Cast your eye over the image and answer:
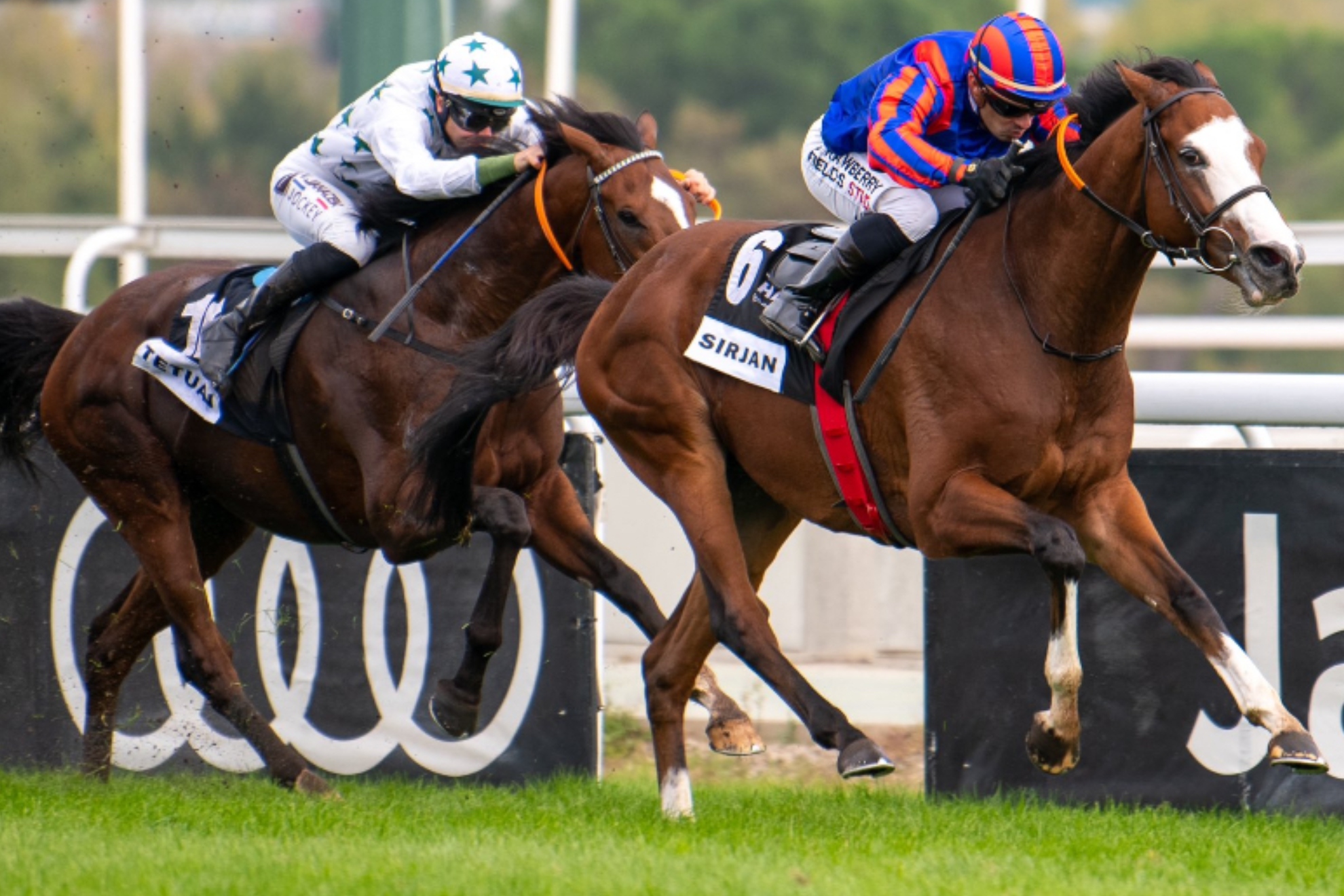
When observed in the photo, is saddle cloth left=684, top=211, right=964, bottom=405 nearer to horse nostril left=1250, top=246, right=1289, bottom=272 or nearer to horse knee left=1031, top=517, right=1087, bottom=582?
horse knee left=1031, top=517, right=1087, bottom=582

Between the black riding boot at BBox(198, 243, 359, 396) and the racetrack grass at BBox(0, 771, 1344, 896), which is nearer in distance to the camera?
the racetrack grass at BBox(0, 771, 1344, 896)

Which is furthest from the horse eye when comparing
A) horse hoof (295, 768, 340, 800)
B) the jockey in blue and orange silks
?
horse hoof (295, 768, 340, 800)

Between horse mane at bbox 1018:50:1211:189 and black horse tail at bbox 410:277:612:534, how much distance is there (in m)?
1.39

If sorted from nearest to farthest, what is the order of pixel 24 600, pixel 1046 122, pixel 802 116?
pixel 1046 122, pixel 24 600, pixel 802 116

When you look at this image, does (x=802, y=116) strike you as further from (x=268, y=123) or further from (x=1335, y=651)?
(x=1335, y=651)

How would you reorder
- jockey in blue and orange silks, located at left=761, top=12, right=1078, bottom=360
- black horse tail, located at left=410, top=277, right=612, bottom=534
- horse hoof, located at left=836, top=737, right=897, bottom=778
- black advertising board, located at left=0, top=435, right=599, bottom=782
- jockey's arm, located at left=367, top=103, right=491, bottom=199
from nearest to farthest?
1. horse hoof, located at left=836, top=737, right=897, bottom=778
2. jockey in blue and orange silks, located at left=761, top=12, right=1078, bottom=360
3. black horse tail, located at left=410, top=277, right=612, bottom=534
4. jockey's arm, located at left=367, top=103, right=491, bottom=199
5. black advertising board, located at left=0, top=435, right=599, bottom=782

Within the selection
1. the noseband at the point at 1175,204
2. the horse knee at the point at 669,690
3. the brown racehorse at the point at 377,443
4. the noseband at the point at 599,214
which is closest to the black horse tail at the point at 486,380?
the brown racehorse at the point at 377,443

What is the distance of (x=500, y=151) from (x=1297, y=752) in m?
2.98

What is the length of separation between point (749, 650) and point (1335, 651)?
1.76 m

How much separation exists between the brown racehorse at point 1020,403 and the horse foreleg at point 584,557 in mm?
276

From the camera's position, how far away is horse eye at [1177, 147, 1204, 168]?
4.54 meters

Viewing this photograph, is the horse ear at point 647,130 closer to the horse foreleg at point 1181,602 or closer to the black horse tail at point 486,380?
the black horse tail at point 486,380

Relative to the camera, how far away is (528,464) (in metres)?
5.98

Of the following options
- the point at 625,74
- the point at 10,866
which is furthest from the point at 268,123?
the point at 10,866
